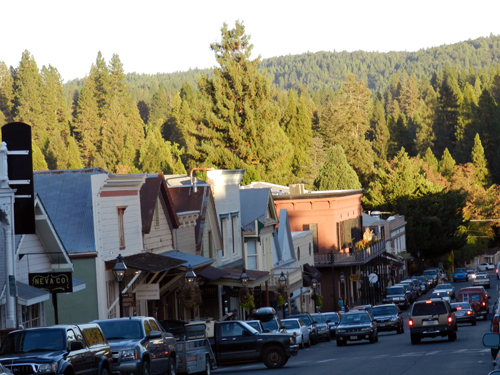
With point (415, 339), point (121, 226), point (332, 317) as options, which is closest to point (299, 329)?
point (415, 339)

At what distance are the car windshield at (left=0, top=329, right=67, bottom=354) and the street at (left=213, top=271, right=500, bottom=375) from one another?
850 centimetres

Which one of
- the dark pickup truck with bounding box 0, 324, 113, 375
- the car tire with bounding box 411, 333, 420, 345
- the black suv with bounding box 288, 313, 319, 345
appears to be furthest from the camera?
the black suv with bounding box 288, 313, 319, 345

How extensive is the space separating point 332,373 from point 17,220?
8681mm

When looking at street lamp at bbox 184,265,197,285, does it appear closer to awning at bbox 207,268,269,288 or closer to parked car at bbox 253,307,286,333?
parked car at bbox 253,307,286,333

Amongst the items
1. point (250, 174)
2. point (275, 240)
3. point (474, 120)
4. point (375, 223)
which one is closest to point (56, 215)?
point (275, 240)

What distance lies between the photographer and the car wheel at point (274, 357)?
23.8 m

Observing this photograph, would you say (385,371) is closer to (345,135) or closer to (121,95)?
(345,135)

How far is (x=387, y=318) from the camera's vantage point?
38688 millimetres

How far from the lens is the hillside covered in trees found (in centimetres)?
8556

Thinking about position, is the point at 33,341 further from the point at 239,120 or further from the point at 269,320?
the point at 239,120

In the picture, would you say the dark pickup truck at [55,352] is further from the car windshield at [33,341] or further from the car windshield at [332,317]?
the car windshield at [332,317]

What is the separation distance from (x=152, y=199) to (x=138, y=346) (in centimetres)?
1436

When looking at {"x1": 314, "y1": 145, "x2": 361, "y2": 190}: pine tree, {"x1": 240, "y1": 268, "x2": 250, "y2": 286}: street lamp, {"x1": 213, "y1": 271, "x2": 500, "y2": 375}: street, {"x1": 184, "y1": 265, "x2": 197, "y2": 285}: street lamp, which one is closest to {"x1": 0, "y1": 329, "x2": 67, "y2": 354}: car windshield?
{"x1": 213, "y1": 271, "x2": 500, "y2": 375}: street

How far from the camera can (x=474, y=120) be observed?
488 ft
